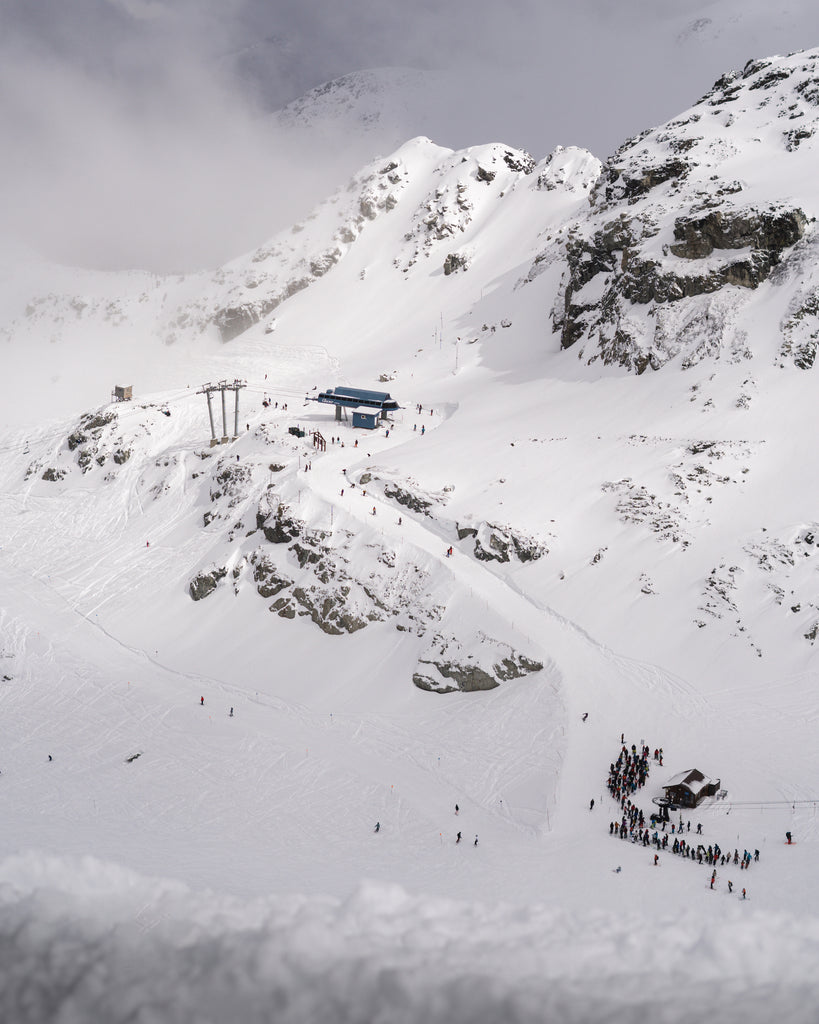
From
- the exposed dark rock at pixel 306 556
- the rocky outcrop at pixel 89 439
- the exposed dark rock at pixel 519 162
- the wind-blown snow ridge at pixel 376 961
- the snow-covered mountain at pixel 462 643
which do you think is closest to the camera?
the wind-blown snow ridge at pixel 376 961

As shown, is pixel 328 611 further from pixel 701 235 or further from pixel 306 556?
pixel 701 235

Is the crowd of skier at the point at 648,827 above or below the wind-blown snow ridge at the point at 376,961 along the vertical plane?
below

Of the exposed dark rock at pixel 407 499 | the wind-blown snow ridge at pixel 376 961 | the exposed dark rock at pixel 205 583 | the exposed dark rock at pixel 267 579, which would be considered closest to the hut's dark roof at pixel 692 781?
the exposed dark rock at pixel 407 499

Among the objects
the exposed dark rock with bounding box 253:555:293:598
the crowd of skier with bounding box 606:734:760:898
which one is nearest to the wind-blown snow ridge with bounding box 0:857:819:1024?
the crowd of skier with bounding box 606:734:760:898

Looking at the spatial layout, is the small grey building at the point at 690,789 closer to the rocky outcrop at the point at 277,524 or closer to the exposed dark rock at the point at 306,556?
the exposed dark rock at the point at 306,556

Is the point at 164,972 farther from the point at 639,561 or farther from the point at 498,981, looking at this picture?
the point at 639,561

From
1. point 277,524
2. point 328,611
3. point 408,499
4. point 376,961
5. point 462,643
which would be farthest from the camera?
point 408,499

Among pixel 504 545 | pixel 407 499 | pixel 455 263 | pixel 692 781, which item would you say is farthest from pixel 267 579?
pixel 455 263

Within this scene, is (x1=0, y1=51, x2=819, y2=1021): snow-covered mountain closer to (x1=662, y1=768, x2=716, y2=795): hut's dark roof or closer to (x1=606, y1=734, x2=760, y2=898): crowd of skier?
(x1=606, y1=734, x2=760, y2=898): crowd of skier

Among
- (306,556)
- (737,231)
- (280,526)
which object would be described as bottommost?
(306,556)
